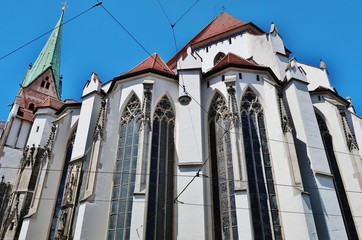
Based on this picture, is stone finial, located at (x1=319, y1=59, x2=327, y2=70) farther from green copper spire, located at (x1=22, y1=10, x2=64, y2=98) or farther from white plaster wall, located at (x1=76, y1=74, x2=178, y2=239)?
green copper spire, located at (x1=22, y1=10, x2=64, y2=98)

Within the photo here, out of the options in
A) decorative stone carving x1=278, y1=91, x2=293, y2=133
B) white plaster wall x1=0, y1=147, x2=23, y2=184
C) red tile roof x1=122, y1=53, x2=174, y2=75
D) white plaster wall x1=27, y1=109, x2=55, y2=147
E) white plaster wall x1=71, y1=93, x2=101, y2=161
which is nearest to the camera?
decorative stone carving x1=278, y1=91, x2=293, y2=133

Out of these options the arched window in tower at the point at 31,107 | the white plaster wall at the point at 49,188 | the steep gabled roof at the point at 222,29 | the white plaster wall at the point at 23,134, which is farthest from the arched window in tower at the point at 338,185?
the arched window in tower at the point at 31,107

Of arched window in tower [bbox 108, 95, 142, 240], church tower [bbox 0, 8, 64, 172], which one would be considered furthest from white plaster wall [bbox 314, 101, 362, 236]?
church tower [bbox 0, 8, 64, 172]

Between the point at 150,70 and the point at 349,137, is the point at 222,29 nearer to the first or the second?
the point at 150,70

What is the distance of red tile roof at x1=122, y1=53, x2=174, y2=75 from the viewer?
1572cm

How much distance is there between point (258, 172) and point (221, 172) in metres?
1.41

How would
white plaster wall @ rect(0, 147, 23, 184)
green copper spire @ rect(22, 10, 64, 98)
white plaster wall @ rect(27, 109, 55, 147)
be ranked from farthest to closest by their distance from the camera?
green copper spire @ rect(22, 10, 64, 98), white plaster wall @ rect(0, 147, 23, 184), white plaster wall @ rect(27, 109, 55, 147)

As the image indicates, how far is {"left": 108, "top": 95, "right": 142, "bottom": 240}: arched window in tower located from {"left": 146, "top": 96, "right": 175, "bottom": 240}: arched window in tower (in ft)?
2.50

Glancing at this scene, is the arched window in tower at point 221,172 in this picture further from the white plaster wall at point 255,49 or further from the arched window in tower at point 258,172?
the white plaster wall at point 255,49

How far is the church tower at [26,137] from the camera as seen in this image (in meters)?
15.9

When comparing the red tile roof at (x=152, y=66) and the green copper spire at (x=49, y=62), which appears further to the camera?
the green copper spire at (x=49, y=62)

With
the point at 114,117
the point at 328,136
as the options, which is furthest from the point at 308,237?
the point at 114,117

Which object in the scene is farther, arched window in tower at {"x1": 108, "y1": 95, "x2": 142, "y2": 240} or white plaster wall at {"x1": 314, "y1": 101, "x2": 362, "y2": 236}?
white plaster wall at {"x1": 314, "y1": 101, "x2": 362, "y2": 236}

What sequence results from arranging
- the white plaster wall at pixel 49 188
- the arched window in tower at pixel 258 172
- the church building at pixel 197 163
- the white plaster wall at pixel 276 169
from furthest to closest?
the white plaster wall at pixel 49 188 < the church building at pixel 197 163 < the arched window in tower at pixel 258 172 < the white plaster wall at pixel 276 169
